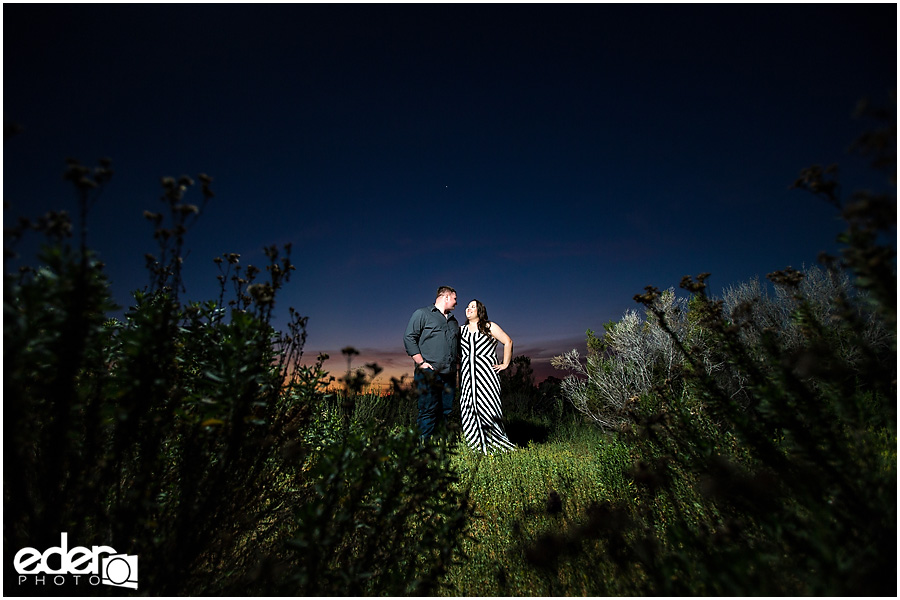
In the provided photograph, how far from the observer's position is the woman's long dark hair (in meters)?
6.64

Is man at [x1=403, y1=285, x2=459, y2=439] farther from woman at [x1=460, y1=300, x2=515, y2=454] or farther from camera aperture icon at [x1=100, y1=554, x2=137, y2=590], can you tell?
camera aperture icon at [x1=100, y1=554, x2=137, y2=590]

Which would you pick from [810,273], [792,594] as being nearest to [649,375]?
[810,273]

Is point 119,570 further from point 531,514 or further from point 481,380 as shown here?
point 481,380

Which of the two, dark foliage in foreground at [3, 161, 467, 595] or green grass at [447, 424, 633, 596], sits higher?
dark foliage in foreground at [3, 161, 467, 595]

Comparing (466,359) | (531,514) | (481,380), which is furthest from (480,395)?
(531,514)

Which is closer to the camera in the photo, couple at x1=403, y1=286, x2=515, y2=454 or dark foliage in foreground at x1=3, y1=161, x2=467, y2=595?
dark foliage in foreground at x1=3, y1=161, x2=467, y2=595

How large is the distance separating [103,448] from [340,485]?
3.81ft

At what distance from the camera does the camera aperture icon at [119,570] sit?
62.8 inches

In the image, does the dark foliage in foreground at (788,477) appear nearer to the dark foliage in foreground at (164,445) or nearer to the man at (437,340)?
the dark foliage in foreground at (164,445)

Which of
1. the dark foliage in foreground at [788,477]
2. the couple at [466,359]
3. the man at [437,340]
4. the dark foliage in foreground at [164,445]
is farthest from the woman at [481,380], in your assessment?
the dark foliage in foreground at [164,445]

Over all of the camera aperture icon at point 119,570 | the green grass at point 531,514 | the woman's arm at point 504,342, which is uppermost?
the woman's arm at point 504,342

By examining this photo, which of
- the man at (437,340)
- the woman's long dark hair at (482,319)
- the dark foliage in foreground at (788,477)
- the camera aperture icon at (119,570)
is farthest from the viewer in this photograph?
the woman's long dark hair at (482,319)

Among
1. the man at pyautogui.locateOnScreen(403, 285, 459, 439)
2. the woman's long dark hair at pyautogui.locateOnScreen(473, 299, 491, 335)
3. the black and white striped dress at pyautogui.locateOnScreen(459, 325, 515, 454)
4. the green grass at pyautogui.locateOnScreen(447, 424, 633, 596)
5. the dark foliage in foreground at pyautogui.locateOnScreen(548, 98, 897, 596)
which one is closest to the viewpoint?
the dark foliage in foreground at pyautogui.locateOnScreen(548, 98, 897, 596)

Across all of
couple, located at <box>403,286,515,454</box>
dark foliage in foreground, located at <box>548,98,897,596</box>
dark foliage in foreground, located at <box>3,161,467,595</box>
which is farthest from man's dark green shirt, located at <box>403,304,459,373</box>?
dark foliage in foreground, located at <box>3,161,467,595</box>
